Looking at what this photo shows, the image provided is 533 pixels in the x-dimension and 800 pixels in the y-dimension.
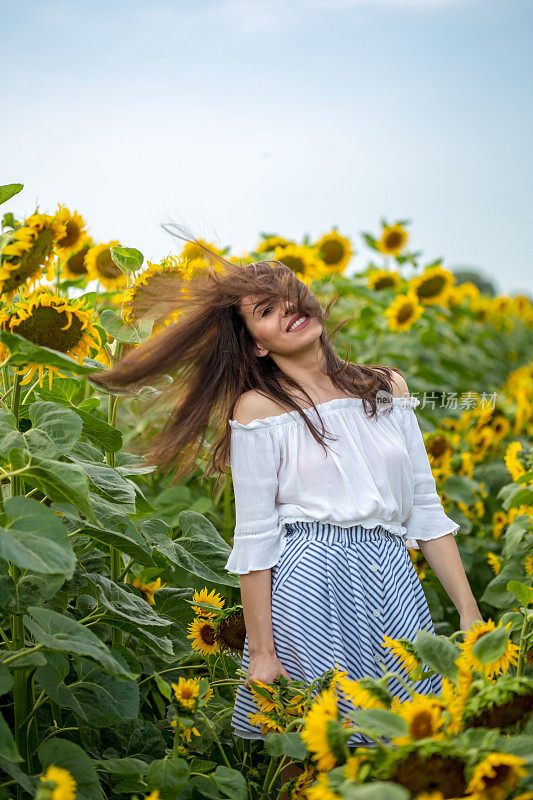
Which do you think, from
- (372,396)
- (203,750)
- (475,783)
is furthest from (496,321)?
(475,783)

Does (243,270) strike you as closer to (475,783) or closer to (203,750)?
A: (203,750)

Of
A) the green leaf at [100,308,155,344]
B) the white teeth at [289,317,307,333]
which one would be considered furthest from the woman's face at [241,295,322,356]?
the green leaf at [100,308,155,344]

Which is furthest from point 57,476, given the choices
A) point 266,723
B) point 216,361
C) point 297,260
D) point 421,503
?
point 297,260

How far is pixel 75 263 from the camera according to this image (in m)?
2.60

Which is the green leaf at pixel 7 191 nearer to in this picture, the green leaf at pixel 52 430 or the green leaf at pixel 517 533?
the green leaf at pixel 52 430

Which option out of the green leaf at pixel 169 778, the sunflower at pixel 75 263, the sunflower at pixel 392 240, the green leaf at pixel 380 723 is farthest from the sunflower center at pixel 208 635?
the sunflower at pixel 392 240

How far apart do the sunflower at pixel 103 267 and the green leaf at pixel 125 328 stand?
759 millimetres

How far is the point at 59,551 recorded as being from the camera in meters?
1.03

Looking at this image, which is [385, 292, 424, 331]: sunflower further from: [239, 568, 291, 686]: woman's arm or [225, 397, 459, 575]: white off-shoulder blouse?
[239, 568, 291, 686]: woman's arm

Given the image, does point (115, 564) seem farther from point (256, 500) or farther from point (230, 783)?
point (230, 783)

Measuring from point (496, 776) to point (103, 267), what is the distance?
1.87 meters

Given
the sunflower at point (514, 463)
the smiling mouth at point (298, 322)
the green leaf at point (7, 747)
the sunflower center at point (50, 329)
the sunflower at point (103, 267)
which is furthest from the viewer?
the sunflower at point (103, 267)

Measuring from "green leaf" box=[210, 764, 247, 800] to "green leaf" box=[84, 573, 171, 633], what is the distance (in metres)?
0.24

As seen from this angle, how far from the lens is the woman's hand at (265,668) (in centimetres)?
151
